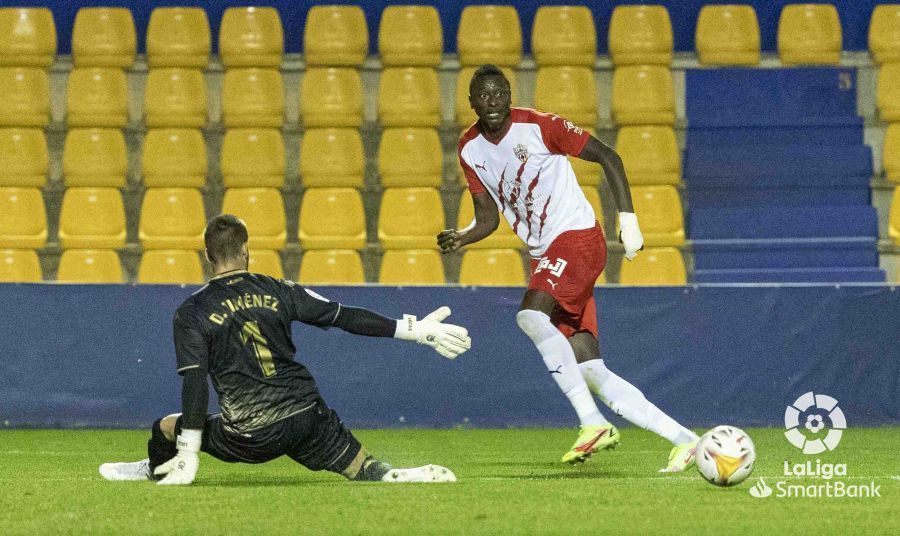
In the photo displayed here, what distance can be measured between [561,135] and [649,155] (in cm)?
562

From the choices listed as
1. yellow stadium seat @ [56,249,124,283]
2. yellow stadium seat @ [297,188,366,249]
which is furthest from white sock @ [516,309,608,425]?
yellow stadium seat @ [56,249,124,283]

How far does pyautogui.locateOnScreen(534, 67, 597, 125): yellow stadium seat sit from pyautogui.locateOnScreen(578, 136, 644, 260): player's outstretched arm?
232 inches

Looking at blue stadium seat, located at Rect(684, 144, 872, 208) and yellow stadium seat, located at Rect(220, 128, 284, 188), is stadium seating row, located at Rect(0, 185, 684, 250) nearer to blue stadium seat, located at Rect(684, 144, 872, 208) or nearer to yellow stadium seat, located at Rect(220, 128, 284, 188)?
yellow stadium seat, located at Rect(220, 128, 284, 188)

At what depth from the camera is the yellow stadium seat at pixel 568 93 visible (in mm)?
13453

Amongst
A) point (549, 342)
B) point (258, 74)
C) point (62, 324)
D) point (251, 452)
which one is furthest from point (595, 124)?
point (251, 452)

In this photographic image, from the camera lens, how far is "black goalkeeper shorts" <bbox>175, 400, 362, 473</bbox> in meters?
6.48

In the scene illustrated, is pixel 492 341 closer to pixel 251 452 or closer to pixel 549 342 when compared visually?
pixel 549 342

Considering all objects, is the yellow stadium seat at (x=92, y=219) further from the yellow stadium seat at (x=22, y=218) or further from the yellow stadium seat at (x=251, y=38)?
the yellow stadium seat at (x=251, y=38)

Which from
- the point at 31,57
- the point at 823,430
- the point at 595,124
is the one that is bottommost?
the point at 823,430

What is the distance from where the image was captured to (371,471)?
6711 mm

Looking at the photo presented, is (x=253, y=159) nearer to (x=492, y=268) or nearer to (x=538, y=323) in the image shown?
(x=492, y=268)

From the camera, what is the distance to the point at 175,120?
44.4ft

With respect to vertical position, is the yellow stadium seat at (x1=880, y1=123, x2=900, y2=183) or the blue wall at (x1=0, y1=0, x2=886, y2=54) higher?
the blue wall at (x1=0, y1=0, x2=886, y2=54)

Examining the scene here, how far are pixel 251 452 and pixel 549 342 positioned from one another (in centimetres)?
174
